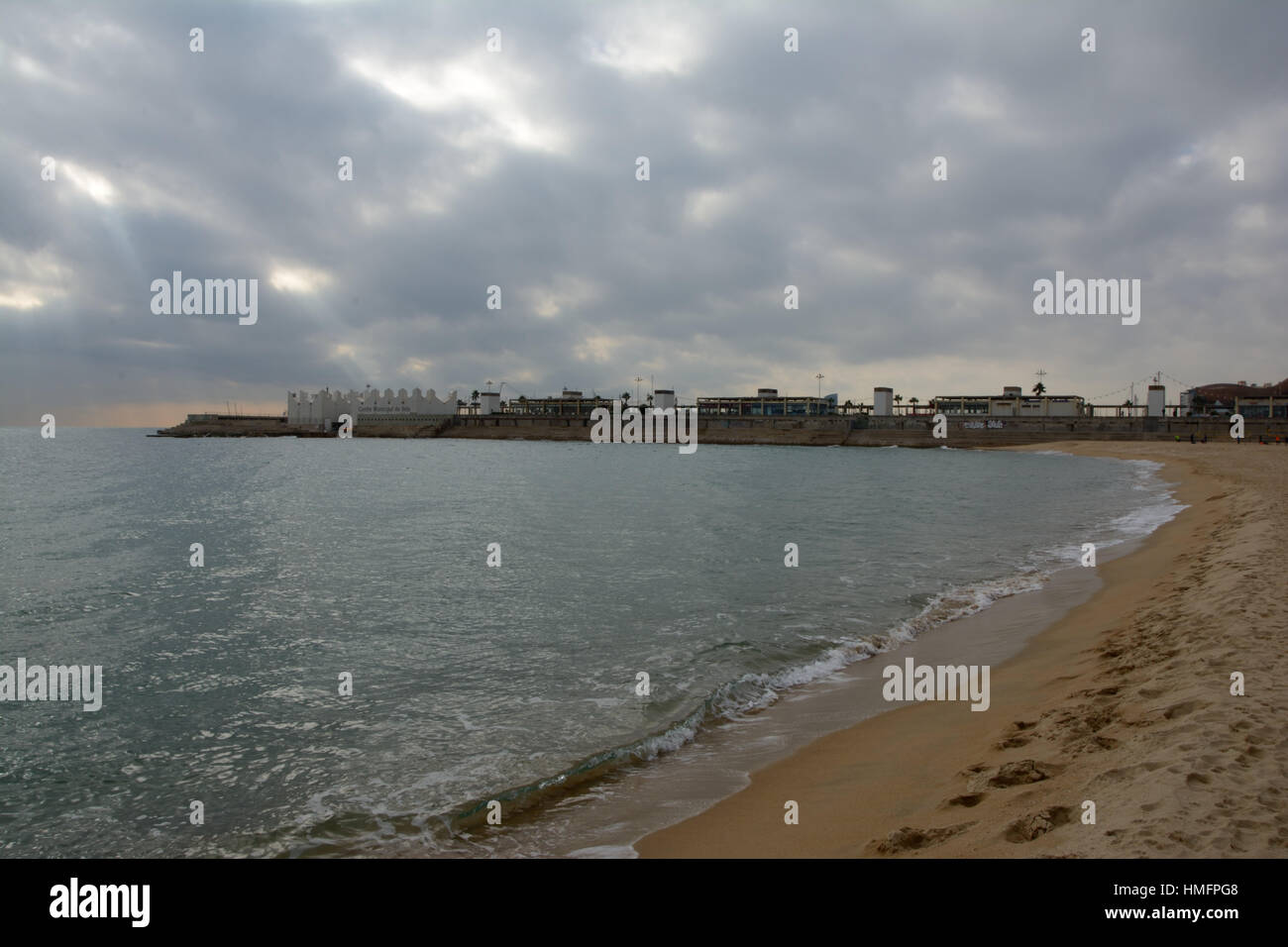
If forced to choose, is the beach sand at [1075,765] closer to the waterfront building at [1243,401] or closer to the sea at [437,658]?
the sea at [437,658]

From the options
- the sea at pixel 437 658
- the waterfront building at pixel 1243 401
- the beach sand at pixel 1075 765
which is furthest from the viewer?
the waterfront building at pixel 1243 401

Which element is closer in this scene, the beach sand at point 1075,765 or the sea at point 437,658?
the beach sand at point 1075,765

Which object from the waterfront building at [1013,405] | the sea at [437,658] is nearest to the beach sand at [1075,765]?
the sea at [437,658]

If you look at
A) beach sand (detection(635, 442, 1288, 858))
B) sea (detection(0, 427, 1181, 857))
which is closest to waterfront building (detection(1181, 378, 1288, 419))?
sea (detection(0, 427, 1181, 857))

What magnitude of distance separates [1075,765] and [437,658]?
9033mm

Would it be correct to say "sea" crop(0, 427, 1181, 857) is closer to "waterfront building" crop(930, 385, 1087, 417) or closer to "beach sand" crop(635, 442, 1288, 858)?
"beach sand" crop(635, 442, 1288, 858)

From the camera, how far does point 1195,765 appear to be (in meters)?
4.91

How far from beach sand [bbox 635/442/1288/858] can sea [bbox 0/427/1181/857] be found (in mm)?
894

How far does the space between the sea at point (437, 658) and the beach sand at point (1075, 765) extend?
894 millimetres

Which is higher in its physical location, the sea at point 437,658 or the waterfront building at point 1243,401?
the waterfront building at point 1243,401

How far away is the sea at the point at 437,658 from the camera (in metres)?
6.70
